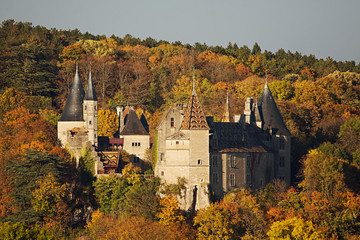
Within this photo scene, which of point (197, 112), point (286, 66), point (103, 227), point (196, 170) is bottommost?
point (103, 227)

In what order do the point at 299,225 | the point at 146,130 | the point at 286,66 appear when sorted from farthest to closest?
the point at 286,66
the point at 146,130
the point at 299,225

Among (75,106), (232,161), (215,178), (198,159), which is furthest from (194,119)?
(75,106)

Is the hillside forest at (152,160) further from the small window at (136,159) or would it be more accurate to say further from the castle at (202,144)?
the small window at (136,159)

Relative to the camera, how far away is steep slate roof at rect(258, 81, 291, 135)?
254 ft

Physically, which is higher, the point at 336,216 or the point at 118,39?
the point at 118,39

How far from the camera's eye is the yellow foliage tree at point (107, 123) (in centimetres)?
Result: 9262

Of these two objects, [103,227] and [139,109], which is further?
[139,109]

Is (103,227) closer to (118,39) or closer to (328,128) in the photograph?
(328,128)

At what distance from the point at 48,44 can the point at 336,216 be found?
2557 inches

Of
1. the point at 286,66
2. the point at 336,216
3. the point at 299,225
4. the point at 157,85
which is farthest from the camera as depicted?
the point at 286,66

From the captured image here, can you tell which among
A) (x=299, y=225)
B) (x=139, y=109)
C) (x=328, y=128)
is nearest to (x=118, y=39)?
(x=139, y=109)

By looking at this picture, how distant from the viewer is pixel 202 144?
69.4 metres

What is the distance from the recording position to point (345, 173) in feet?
251

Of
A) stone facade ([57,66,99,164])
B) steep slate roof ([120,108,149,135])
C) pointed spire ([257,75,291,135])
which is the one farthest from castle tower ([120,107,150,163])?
pointed spire ([257,75,291,135])
